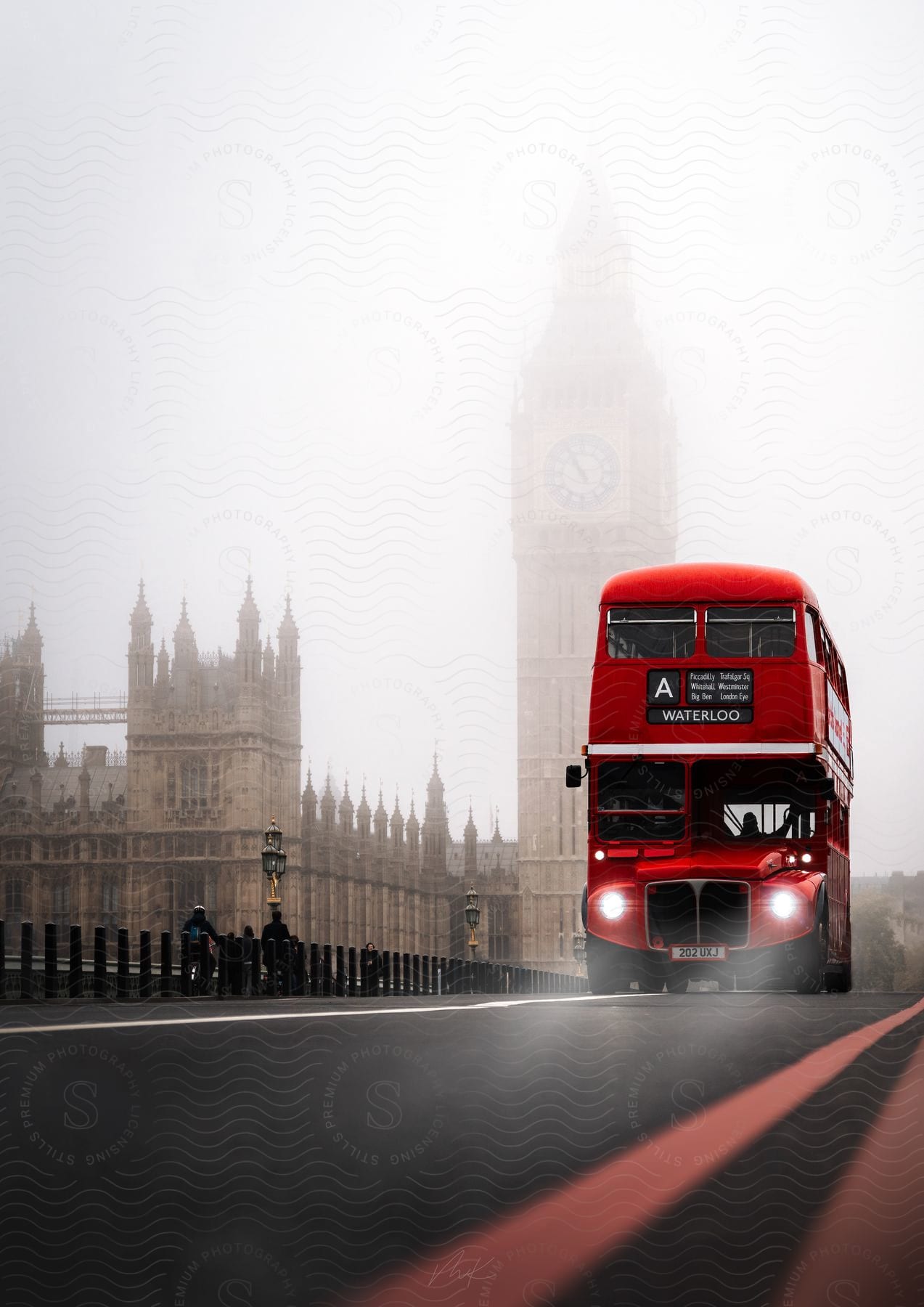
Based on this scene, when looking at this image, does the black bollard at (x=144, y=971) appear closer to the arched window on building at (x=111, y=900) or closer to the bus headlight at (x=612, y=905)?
the bus headlight at (x=612, y=905)

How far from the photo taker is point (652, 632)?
1412 centimetres

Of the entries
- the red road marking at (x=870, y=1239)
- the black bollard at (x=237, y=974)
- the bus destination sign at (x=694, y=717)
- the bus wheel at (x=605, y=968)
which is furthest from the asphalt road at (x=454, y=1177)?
the black bollard at (x=237, y=974)

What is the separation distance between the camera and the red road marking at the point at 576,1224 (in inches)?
92.7

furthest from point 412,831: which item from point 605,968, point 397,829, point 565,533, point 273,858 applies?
point 605,968

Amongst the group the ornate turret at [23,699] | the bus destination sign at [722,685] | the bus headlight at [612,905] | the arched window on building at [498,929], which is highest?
the ornate turret at [23,699]

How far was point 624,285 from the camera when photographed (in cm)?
9600

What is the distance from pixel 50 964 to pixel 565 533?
7179cm

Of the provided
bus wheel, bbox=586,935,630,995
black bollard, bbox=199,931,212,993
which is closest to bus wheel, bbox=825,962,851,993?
bus wheel, bbox=586,935,630,995

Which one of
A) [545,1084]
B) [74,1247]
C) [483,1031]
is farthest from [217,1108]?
[483,1031]

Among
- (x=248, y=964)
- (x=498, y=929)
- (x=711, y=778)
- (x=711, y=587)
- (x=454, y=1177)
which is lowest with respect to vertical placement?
(x=498, y=929)

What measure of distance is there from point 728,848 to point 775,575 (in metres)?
2.07

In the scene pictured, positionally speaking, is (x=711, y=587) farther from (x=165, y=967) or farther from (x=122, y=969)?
(x=165, y=967)

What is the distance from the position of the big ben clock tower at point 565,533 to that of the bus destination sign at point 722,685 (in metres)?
71.3

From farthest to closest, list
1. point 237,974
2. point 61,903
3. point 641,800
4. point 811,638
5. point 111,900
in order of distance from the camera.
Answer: point 61,903
point 111,900
point 237,974
point 641,800
point 811,638
